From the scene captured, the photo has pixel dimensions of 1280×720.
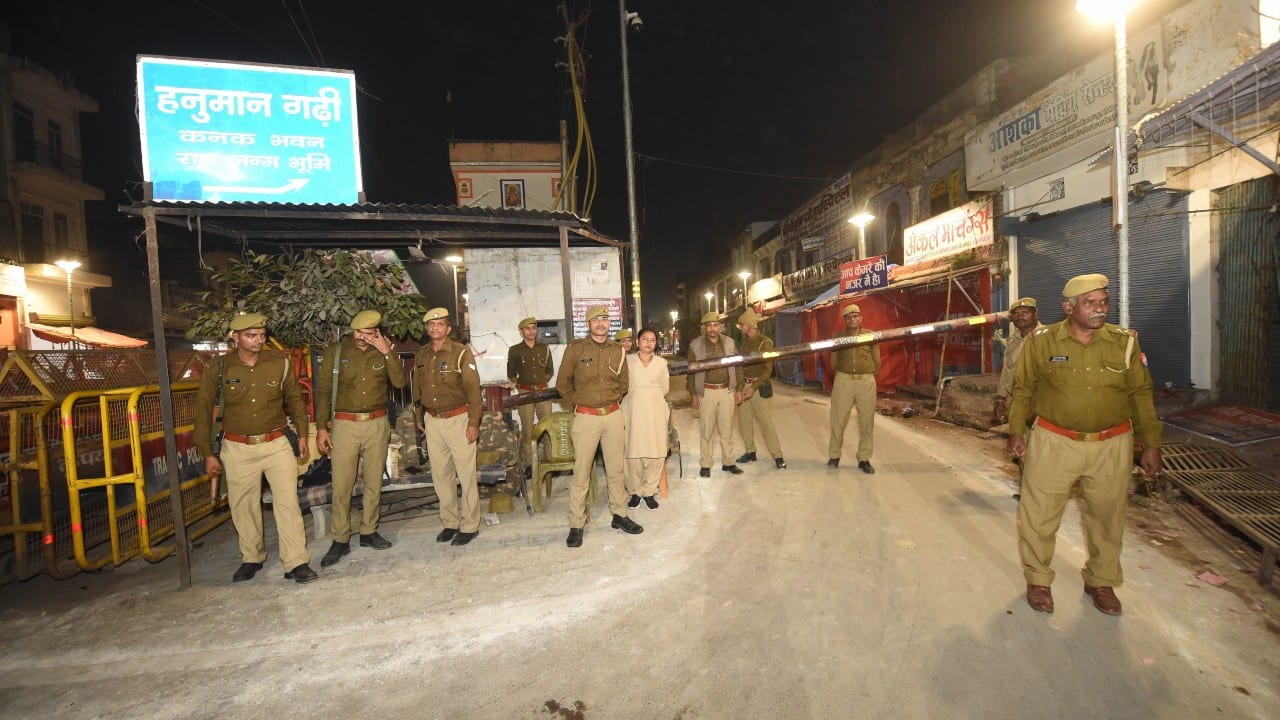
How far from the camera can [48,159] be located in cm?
1977

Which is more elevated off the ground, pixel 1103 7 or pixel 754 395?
pixel 1103 7

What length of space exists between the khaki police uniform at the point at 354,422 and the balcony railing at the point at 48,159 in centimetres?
2442

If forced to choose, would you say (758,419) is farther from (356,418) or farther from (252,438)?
(252,438)

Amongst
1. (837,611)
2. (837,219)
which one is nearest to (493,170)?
(837,219)

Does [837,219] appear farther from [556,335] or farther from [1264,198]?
[556,335]

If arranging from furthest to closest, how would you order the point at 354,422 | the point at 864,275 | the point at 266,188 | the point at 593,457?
the point at 864,275
the point at 266,188
the point at 593,457
the point at 354,422

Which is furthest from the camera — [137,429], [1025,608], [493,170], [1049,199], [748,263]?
[748,263]

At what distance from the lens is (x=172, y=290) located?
26109 mm

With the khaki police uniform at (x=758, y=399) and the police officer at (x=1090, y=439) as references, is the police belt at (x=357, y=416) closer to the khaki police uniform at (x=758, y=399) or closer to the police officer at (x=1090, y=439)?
the khaki police uniform at (x=758, y=399)

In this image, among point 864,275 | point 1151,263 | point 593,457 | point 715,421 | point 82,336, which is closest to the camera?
point 593,457

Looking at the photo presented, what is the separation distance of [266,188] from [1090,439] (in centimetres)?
717

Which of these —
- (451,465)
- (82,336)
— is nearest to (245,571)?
(451,465)

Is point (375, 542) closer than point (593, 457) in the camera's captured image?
Yes

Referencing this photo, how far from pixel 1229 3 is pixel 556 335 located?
10.6m
